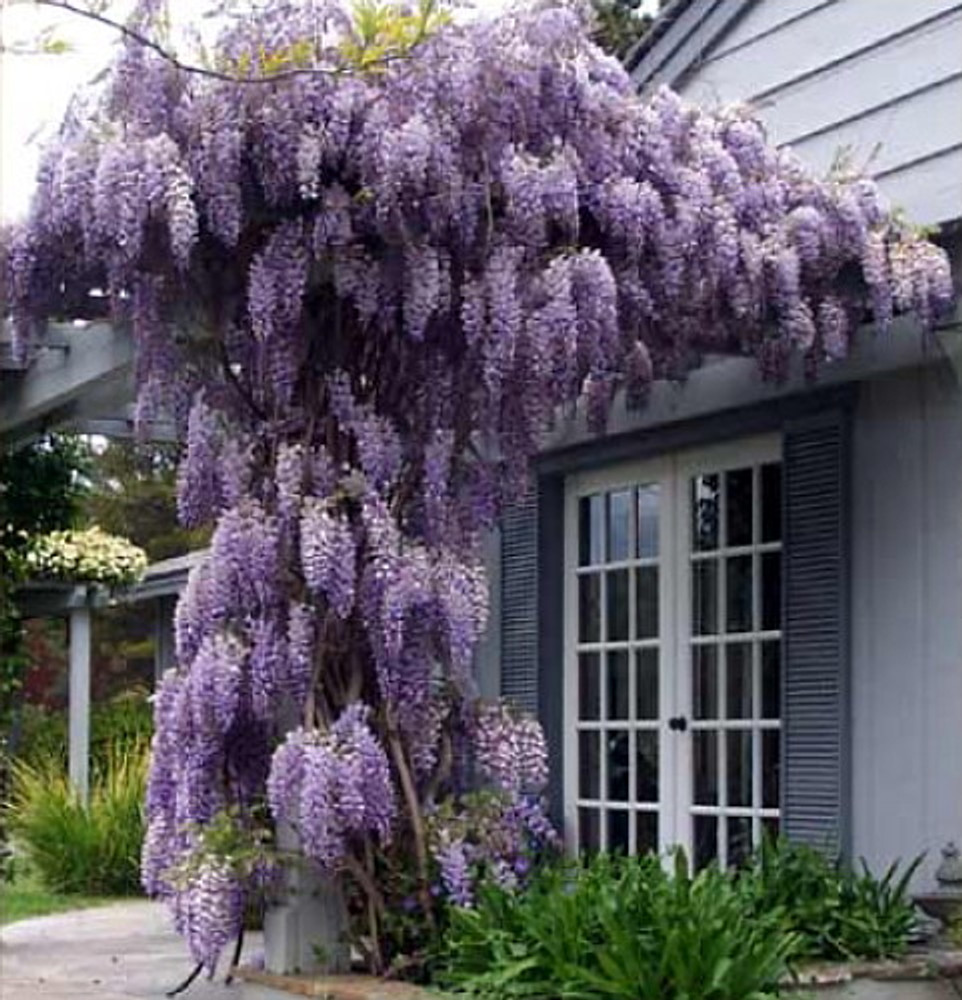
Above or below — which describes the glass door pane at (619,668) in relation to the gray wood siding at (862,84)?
below

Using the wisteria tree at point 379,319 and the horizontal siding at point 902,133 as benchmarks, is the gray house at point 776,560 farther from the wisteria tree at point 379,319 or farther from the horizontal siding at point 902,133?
the wisteria tree at point 379,319

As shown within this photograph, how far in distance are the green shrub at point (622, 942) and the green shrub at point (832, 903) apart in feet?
0.76

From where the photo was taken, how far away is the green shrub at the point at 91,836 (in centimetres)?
1264

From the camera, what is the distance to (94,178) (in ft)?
21.0

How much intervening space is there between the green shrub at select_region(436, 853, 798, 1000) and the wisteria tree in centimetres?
37

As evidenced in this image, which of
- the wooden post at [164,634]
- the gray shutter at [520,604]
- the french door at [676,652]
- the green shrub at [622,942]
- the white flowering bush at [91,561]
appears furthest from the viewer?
the wooden post at [164,634]

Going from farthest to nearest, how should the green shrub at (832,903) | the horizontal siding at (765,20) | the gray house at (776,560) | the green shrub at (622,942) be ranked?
the horizontal siding at (765,20)
the gray house at (776,560)
the green shrub at (832,903)
the green shrub at (622,942)

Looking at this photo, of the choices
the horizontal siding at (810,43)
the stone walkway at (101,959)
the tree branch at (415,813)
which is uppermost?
the horizontal siding at (810,43)

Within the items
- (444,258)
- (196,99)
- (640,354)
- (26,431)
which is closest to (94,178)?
(196,99)

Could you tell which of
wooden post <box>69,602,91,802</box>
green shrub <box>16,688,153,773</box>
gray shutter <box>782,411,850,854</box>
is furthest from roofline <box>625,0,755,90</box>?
wooden post <box>69,602,91,802</box>

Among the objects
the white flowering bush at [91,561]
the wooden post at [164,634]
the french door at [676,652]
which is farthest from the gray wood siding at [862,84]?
the wooden post at [164,634]

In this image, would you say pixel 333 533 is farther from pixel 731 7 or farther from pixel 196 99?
pixel 731 7

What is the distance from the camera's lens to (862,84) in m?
7.95

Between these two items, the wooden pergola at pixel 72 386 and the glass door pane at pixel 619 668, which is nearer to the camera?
the wooden pergola at pixel 72 386
